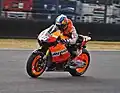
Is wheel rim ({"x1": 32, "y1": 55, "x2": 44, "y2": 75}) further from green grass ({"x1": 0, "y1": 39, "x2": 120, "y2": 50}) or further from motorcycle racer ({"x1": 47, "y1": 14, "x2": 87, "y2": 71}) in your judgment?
green grass ({"x1": 0, "y1": 39, "x2": 120, "y2": 50})

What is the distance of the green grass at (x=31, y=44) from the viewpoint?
18987 mm

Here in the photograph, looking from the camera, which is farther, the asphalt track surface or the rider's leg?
the rider's leg

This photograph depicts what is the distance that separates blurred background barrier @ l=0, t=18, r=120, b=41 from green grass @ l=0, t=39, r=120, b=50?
18.7 inches

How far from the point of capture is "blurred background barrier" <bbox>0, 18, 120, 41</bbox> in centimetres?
2117

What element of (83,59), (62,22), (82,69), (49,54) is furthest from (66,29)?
(82,69)

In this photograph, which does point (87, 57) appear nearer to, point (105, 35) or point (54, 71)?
point (54, 71)

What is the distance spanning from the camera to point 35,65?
10641mm

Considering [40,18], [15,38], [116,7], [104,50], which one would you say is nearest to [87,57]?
[104,50]

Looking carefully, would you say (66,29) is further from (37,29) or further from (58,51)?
(37,29)

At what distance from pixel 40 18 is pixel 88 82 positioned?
13319 mm

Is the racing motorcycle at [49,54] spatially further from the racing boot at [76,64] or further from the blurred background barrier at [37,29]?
the blurred background barrier at [37,29]

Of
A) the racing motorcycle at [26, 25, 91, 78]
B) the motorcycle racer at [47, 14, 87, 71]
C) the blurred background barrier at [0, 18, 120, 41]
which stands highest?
the motorcycle racer at [47, 14, 87, 71]

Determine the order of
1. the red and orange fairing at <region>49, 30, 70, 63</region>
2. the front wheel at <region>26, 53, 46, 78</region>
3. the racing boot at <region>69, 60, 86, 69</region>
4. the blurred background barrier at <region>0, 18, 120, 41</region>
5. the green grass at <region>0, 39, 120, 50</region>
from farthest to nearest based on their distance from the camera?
the blurred background barrier at <region>0, 18, 120, 41</region>
the green grass at <region>0, 39, 120, 50</region>
the racing boot at <region>69, 60, 86, 69</region>
the red and orange fairing at <region>49, 30, 70, 63</region>
the front wheel at <region>26, 53, 46, 78</region>

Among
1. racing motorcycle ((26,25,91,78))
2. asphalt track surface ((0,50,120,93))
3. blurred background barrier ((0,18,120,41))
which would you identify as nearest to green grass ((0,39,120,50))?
blurred background barrier ((0,18,120,41))
